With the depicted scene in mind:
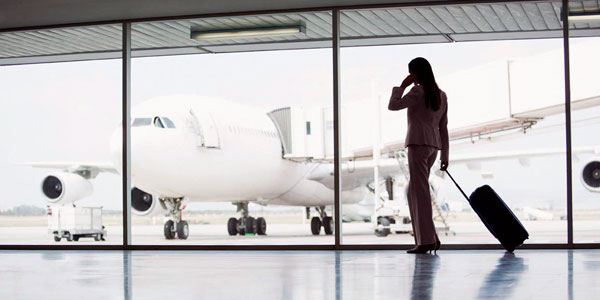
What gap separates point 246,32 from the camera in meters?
6.79

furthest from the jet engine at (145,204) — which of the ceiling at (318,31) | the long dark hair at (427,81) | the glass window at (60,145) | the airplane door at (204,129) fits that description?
the long dark hair at (427,81)

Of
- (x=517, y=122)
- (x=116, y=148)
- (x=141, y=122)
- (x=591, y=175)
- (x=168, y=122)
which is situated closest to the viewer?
(x=517, y=122)

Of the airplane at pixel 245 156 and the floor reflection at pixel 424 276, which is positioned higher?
the airplane at pixel 245 156

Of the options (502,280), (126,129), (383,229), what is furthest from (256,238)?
(502,280)

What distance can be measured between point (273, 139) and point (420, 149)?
7398mm

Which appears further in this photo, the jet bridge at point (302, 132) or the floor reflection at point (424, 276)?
the jet bridge at point (302, 132)

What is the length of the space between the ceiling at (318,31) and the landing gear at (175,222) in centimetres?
330

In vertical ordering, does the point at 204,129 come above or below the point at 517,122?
above

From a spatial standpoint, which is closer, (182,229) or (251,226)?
(182,229)

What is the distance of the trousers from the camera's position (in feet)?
14.9

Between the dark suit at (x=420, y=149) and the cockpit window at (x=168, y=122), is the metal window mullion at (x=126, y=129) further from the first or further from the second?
the cockpit window at (x=168, y=122)

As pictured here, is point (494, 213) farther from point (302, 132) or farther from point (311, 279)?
point (302, 132)

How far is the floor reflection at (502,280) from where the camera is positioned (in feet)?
7.88

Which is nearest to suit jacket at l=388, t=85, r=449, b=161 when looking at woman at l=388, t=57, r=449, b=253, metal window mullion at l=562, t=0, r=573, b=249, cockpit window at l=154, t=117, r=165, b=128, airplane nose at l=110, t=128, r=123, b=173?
woman at l=388, t=57, r=449, b=253
